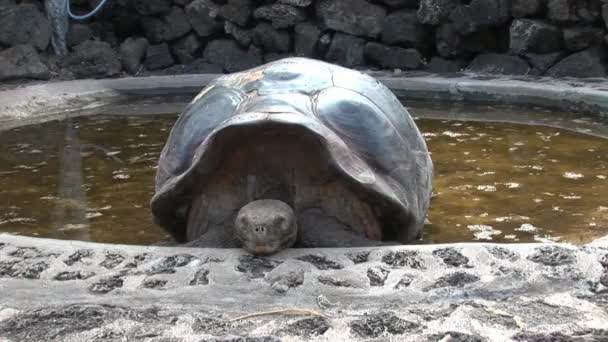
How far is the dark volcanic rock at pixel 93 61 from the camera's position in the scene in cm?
798

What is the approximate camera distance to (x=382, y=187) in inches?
89.9

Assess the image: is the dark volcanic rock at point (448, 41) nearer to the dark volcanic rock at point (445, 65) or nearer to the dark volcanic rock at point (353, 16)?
the dark volcanic rock at point (445, 65)

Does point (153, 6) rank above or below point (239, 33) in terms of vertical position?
above

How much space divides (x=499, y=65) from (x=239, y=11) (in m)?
2.59

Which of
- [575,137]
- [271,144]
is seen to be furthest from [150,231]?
[575,137]

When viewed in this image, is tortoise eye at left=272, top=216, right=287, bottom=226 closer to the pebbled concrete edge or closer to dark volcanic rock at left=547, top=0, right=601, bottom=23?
the pebbled concrete edge

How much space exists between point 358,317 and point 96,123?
13.2 feet

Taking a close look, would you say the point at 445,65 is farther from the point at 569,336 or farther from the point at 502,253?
the point at 569,336

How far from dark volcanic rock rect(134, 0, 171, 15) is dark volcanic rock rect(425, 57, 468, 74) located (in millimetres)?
2825

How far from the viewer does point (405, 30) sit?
23.9 feet

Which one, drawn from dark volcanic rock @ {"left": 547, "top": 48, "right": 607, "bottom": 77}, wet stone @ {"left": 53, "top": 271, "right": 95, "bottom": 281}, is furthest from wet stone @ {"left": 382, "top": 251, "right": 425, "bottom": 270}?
dark volcanic rock @ {"left": 547, "top": 48, "right": 607, "bottom": 77}

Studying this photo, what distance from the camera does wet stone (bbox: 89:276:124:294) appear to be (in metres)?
1.95

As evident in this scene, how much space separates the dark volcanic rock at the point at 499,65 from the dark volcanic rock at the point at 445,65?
4.4 inches

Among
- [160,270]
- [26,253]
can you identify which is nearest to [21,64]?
[26,253]
